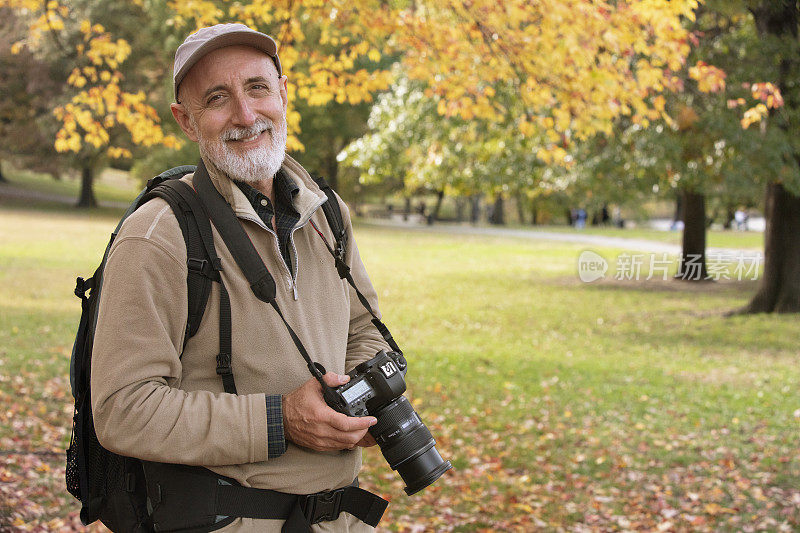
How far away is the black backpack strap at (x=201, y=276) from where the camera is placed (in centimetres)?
196

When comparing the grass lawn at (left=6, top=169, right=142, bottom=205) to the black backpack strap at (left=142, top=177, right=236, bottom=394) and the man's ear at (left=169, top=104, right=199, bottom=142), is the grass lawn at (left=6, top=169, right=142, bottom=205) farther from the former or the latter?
the black backpack strap at (left=142, top=177, right=236, bottom=394)

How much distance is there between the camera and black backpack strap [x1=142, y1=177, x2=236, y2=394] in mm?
1963

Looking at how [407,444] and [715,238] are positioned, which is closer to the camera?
[407,444]

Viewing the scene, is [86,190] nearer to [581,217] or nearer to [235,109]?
[581,217]

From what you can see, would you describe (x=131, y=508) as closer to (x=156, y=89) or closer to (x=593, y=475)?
(x=593, y=475)

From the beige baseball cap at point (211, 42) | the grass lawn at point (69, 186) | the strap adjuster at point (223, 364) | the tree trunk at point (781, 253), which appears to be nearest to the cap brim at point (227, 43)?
the beige baseball cap at point (211, 42)

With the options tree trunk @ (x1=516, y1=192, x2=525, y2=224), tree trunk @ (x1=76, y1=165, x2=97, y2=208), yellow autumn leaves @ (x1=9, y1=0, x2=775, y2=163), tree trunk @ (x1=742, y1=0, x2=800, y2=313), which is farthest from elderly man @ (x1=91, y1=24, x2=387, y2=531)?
tree trunk @ (x1=516, y1=192, x2=525, y2=224)

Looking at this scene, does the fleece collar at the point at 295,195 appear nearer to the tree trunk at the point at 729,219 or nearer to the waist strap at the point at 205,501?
the waist strap at the point at 205,501

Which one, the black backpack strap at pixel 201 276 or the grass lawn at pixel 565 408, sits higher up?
the black backpack strap at pixel 201 276

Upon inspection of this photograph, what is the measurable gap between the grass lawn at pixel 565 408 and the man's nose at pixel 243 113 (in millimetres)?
3527

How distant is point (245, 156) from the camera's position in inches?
86.2

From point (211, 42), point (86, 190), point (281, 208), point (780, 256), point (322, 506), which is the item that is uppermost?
point (211, 42)

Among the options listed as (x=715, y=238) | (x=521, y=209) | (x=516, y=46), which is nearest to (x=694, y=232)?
(x=516, y=46)

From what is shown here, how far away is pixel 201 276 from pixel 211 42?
0.60 meters
